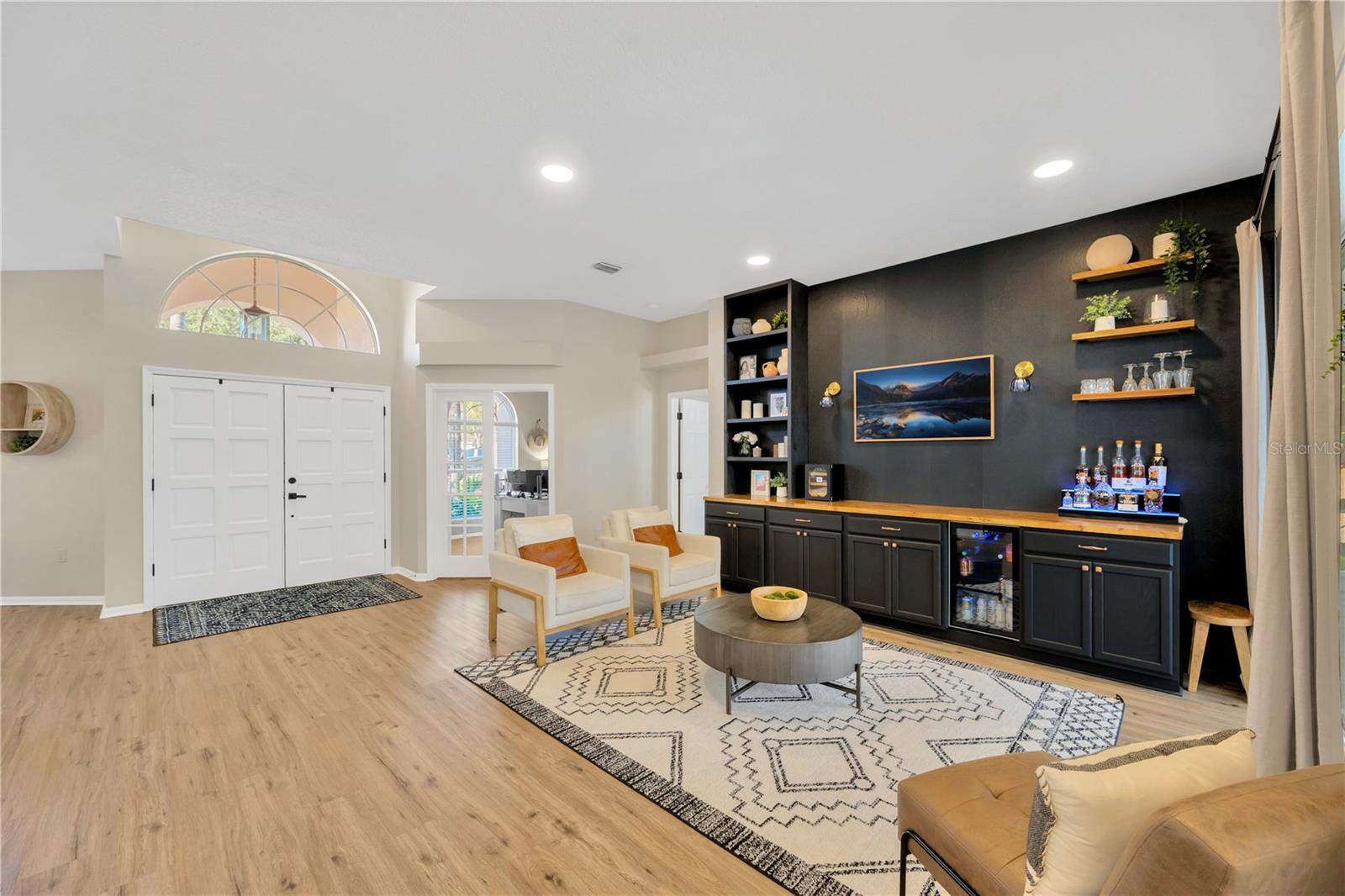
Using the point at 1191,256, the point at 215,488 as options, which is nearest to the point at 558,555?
the point at 215,488

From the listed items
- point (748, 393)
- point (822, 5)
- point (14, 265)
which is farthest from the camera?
point (748, 393)

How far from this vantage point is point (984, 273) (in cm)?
Answer: 430

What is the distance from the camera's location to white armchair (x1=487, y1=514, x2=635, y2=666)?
3.71 meters

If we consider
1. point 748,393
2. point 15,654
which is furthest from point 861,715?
point 15,654

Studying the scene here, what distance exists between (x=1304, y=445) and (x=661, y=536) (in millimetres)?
3947

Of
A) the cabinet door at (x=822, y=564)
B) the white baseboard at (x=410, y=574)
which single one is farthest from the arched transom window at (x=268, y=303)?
the cabinet door at (x=822, y=564)

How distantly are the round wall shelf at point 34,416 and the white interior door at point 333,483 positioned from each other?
5.77ft

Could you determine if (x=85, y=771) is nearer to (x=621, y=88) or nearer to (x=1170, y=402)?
(x=621, y=88)

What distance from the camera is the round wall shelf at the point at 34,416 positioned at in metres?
4.92

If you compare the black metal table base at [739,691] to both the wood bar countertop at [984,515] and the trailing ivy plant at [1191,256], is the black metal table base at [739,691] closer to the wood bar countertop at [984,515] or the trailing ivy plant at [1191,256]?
the wood bar countertop at [984,515]

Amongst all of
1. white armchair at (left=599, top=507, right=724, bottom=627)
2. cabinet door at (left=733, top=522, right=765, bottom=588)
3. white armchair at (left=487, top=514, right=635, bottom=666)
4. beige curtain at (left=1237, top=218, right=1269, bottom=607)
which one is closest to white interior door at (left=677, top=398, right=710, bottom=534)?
cabinet door at (left=733, top=522, right=765, bottom=588)

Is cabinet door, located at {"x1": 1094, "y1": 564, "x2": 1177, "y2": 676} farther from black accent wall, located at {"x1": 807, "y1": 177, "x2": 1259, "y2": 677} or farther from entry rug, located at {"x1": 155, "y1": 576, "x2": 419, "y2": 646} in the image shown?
entry rug, located at {"x1": 155, "y1": 576, "x2": 419, "y2": 646}

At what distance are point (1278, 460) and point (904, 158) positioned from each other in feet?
7.34

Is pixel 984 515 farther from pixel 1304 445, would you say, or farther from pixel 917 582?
pixel 1304 445
